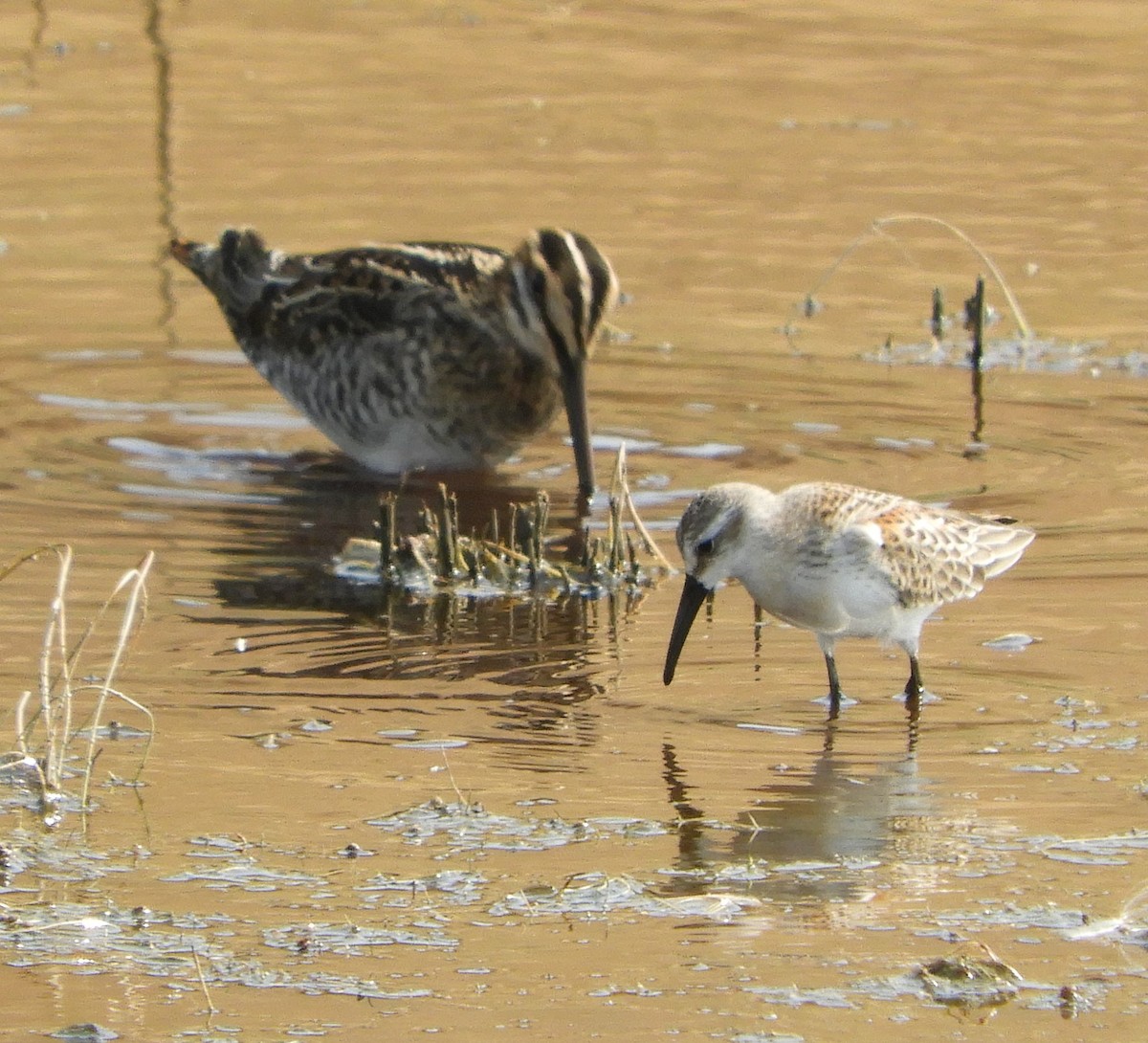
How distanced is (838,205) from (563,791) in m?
8.40

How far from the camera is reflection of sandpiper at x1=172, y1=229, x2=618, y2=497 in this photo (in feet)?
34.3

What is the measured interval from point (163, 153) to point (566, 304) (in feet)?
19.5

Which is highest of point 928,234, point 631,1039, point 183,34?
point 183,34

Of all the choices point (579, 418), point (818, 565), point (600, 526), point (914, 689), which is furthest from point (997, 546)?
point (579, 418)

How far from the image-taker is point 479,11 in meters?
19.5

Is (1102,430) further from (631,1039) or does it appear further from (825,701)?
(631,1039)

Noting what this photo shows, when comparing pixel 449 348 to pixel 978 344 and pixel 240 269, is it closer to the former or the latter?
pixel 240 269

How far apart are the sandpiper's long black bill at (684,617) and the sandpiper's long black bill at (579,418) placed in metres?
2.99

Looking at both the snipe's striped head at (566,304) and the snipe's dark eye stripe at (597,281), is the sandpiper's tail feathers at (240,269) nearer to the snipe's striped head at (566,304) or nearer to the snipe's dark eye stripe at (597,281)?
the snipe's striped head at (566,304)

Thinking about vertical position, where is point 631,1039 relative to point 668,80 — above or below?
below

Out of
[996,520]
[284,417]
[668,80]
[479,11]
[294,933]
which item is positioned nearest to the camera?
[294,933]

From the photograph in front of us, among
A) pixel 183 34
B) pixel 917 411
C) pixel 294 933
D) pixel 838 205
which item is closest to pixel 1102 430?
pixel 917 411

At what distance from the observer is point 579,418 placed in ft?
34.2

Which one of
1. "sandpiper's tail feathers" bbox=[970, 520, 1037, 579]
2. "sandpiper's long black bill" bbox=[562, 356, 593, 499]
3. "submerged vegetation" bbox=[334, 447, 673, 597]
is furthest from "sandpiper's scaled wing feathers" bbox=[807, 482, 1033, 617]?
"sandpiper's long black bill" bbox=[562, 356, 593, 499]
